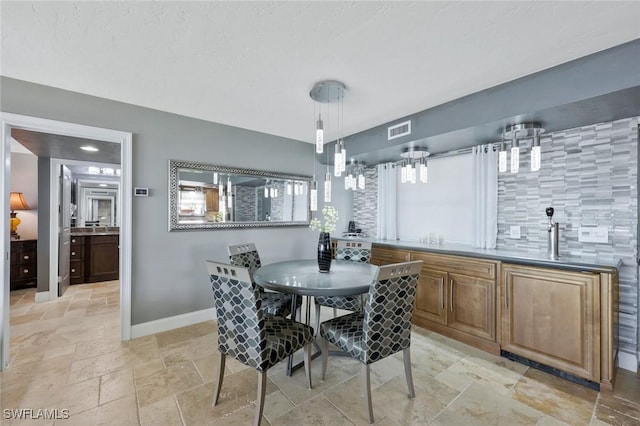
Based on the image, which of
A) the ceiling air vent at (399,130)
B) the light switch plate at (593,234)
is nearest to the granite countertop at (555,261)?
the light switch plate at (593,234)

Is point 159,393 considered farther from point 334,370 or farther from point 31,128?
point 31,128

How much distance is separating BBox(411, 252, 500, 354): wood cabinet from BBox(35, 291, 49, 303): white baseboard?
5.15 m

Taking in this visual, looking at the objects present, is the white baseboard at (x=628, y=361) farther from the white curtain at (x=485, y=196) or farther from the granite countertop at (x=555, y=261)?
the white curtain at (x=485, y=196)

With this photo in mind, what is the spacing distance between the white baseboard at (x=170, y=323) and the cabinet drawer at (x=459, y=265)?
2.59 m

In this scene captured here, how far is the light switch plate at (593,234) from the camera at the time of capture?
2.29m

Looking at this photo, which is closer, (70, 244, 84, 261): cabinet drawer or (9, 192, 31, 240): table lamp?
(9, 192, 31, 240): table lamp

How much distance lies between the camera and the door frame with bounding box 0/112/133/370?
7.19 ft

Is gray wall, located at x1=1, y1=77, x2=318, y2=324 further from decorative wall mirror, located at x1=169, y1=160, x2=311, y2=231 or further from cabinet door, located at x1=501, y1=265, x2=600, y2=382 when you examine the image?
cabinet door, located at x1=501, y1=265, x2=600, y2=382

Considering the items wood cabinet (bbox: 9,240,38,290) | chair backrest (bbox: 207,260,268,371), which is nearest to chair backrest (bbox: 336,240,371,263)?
chair backrest (bbox: 207,260,268,371)

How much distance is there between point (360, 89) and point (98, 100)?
2.55 metres

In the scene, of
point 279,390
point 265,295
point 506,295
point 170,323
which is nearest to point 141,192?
point 170,323

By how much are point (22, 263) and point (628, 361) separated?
7744 millimetres

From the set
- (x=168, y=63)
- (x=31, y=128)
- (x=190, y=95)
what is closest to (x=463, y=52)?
(x=168, y=63)

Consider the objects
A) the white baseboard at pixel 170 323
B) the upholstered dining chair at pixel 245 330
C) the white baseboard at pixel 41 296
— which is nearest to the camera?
the upholstered dining chair at pixel 245 330
